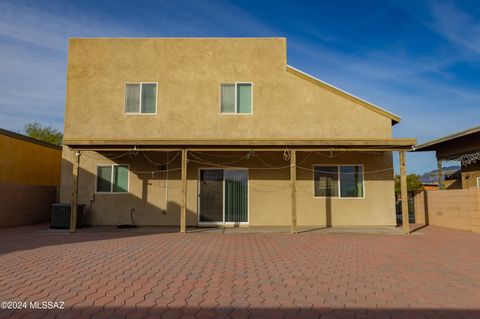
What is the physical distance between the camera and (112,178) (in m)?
13.6

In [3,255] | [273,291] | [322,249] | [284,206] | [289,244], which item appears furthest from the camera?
[284,206]

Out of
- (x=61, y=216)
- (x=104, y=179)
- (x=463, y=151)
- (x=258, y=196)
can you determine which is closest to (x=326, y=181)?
(x=258, y=196)

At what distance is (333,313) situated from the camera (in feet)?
14.0

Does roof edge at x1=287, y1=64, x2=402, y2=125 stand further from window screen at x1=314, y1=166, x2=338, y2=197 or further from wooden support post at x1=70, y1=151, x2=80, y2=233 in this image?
wooden support post at x1=70, y1=151, x2=80, y2=233

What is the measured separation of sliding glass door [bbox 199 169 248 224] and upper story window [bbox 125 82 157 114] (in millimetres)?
3112

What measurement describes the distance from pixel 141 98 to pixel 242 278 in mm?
9735

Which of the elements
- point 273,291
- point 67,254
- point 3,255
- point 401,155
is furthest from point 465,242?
point 3,255

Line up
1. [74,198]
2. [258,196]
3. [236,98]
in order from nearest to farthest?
[74,198] < [258,196] < [236,98]

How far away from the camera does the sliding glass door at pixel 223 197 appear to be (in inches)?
530

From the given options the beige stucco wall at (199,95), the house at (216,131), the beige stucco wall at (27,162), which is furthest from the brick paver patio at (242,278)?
the beige stucco wall at (27,162)

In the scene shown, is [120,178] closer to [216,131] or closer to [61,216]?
[61,216]

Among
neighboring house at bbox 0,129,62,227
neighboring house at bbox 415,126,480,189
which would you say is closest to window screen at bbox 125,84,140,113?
neighboring house at bbox 0,129,62,227

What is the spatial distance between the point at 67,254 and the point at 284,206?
7.68m

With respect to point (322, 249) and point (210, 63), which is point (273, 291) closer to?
point (322, 249)
